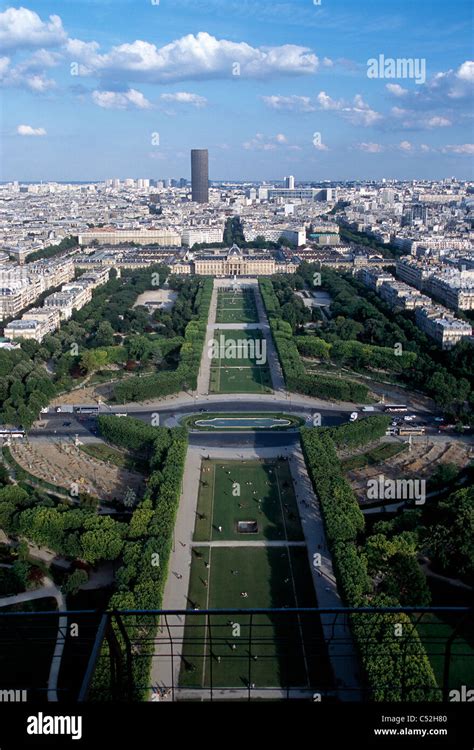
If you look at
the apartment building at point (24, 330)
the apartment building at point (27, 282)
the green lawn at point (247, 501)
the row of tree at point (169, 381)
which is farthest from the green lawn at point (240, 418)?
the apartment building at point (27, 282)

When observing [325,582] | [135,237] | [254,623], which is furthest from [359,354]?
[135,237]

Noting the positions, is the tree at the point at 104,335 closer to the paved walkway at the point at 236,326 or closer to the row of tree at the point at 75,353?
the row of tree at the point at 75,353

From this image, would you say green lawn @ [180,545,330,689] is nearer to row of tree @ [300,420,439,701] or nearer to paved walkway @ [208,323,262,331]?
row of tree @ [300,420,439,701]

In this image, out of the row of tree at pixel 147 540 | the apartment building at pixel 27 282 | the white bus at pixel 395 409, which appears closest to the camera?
the row of tree at pixel 147 540

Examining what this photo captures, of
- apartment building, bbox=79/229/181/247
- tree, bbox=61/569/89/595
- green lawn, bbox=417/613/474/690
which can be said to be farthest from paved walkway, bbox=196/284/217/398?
apartment building, bbox=79/229/181/247

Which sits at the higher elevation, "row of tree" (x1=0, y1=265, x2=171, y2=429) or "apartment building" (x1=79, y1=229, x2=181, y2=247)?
"apartment building" (x1=79, y1=229, x2=181, y2=247)

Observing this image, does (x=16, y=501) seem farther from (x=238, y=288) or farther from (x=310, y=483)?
(x=238, y=288)

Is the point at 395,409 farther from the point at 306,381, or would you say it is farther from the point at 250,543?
the point at 250,543
